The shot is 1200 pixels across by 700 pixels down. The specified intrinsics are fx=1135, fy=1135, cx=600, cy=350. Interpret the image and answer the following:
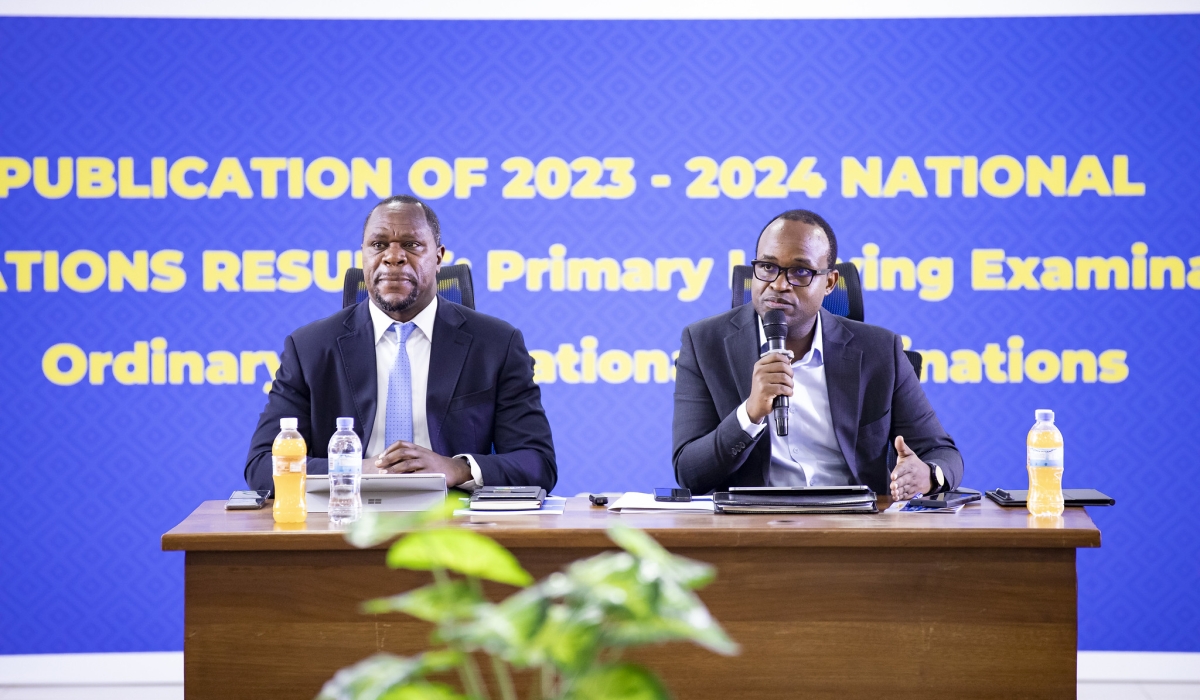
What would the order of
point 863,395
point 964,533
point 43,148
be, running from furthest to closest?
point 43,148
point 863,395
point 964,533

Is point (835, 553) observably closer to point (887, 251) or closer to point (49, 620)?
point (887, 251)

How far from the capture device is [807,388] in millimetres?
2754

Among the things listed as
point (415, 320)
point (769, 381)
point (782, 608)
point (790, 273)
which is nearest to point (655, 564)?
point (782, 608)

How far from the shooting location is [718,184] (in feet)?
12.5

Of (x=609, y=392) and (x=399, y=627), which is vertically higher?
(x=609, y=392)

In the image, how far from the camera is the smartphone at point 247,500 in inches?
91.0

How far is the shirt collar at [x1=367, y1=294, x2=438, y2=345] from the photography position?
9.14ft

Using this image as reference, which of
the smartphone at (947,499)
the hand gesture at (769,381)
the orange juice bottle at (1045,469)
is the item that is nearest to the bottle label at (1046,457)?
the orange juice bottle at (1045,469)

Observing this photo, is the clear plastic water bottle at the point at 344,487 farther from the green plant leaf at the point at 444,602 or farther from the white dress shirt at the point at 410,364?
the green plant leaf at the point at 444,602

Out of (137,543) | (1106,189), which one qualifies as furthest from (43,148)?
(1106,189)

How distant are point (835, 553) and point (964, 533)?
225mm

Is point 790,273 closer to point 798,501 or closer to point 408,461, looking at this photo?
point 798,501

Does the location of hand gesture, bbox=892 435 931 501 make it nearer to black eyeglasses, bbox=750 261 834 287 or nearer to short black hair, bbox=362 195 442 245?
black eyeglasses, bbox=750 261 834 287

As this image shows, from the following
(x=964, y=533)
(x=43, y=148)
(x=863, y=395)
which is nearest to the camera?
→ (x=964, y=533)
